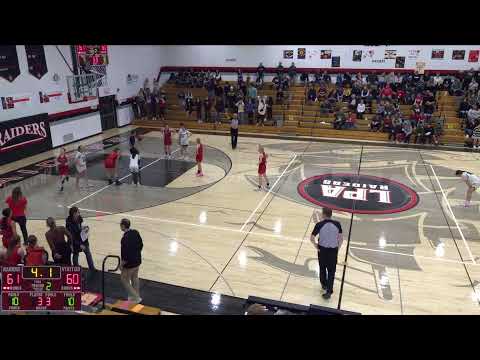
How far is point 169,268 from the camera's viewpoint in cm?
837

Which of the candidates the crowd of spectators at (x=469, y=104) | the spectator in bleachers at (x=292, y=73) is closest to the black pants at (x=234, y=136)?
the spectator in bleachers at (x=292, y=73)

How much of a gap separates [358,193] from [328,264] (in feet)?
20.1

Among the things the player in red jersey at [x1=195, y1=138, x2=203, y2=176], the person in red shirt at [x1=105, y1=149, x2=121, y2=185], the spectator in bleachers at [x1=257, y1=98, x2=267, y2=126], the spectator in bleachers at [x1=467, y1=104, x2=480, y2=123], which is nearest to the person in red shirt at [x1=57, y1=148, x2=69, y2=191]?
the person in red shirt at [x1=105, y1=149, x2=121, y2=185]

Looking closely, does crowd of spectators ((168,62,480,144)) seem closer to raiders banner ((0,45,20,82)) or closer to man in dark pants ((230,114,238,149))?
man in dark pants ((230,114,238,149))

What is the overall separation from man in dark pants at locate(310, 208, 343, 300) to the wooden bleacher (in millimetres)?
14439

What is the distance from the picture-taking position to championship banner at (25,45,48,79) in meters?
16.9

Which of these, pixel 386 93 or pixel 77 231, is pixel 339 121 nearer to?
pixel 386 93

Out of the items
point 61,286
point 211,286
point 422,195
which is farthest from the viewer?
point 422,195

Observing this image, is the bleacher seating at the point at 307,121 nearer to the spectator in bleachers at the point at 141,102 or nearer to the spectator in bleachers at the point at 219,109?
the spectator in bleachers at the point at 219,109
